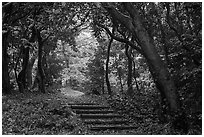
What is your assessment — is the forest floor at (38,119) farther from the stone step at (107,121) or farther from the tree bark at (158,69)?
the tree bark at (158,69)

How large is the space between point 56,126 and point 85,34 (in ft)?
55.6

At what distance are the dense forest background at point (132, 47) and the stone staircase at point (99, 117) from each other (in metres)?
0.89

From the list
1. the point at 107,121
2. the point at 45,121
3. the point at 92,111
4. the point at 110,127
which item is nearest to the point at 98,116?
the point at 92,111

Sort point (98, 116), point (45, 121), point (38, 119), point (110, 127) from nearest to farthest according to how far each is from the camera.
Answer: point (45, 121) → point (38, 119) → point (110, 127) → point (98, 116)

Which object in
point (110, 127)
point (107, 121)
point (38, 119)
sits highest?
point (38, 119)

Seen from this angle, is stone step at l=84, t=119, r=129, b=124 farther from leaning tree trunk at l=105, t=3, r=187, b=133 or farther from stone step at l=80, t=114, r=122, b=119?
leaning tree trunk at l=105, t=3, r=187, b=133

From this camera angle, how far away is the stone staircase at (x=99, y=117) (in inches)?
385

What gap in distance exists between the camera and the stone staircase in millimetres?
9789

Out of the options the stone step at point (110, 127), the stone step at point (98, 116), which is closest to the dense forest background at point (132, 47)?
the stone step at point (98, 116)

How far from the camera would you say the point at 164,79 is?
323 inches

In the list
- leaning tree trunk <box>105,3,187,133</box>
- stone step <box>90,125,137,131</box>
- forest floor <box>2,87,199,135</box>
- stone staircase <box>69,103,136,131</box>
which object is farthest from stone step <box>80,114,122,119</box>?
leaning tree trunk <box>105,3,187,133</box>

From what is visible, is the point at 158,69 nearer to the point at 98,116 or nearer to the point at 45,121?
the point at 98,116

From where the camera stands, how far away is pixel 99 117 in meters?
10.8

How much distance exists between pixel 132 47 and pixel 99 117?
290 cm
